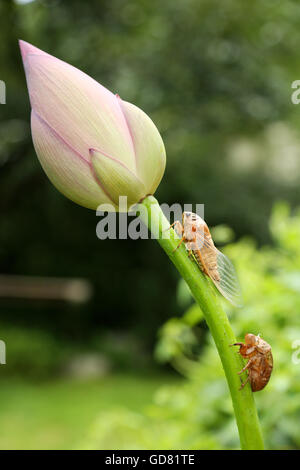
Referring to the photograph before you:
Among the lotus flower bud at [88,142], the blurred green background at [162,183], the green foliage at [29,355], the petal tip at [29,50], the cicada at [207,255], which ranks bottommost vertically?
the cicada at [207,255]

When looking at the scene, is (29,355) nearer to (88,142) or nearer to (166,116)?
(166,116)

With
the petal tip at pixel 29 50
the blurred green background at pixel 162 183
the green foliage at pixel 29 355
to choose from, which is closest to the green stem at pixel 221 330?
the petal tip at pixel 29 50

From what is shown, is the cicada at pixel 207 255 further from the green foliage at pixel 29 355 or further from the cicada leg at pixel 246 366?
the green foliage at pixel 29 355

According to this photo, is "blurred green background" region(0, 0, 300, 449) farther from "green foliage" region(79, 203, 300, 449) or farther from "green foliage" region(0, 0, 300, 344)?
"green foliage" region(79, 203, 300, 449)

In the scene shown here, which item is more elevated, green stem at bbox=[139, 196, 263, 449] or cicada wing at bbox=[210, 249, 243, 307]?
cicada wing at bbox=[210, 249, 243, 307]

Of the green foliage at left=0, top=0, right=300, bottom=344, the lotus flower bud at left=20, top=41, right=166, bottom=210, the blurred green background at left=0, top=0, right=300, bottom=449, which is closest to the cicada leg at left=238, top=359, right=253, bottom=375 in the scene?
the lotus flower bud at left=20, top=41, right=166, bottom=210
